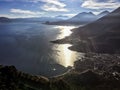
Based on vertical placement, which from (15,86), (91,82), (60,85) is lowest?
(91,82)

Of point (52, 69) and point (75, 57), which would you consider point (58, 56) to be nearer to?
point (75, 57)

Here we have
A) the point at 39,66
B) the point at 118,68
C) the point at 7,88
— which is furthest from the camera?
the point at 39,66

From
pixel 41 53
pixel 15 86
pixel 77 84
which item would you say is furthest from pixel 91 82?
pixel 41 53

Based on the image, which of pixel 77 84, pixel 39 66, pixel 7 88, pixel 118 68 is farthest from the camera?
pixel 39 66

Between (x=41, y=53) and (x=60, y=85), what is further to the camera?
(x=41, y=53)

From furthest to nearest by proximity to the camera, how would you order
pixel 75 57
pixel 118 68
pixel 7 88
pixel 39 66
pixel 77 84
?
pixel 75 57 → pixel 39 66 → pixel 118 68 → pixel 77 84 → pixel 7 88

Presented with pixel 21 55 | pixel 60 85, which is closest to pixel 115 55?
pixel 21 55

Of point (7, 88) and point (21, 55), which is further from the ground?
point (7, 88)

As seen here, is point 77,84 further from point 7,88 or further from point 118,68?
point 118,68

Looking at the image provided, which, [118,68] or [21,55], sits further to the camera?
[21,55]
